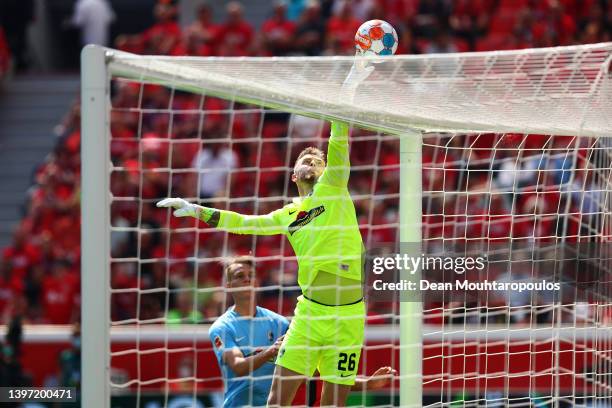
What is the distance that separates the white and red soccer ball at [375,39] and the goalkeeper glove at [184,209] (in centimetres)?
107

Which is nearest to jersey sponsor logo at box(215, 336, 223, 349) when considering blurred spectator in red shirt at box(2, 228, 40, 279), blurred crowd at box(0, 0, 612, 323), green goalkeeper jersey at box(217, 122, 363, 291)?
green goalkeeper jersey at box(217, 122, 363, 291)

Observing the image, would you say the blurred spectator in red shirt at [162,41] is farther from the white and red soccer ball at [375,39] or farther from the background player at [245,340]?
the white and red soccer ball at [375,39]

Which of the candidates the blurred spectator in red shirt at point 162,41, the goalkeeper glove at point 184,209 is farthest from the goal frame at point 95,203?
the blurred spectator in red shirt at point 162,41

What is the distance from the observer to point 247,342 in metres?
6.03

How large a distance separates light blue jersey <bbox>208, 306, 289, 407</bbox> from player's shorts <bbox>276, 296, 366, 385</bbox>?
26 cm

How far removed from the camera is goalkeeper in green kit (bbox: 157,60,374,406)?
223 inches

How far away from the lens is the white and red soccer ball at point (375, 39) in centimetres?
545

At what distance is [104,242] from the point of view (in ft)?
14.6

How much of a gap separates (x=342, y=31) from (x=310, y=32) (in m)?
0.35

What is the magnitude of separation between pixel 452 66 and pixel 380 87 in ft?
1.12

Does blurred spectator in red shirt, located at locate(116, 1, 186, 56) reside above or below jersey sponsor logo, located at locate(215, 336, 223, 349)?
above

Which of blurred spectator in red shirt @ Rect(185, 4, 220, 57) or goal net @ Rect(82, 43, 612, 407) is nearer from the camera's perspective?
goal net @ Rect(82, 43, 612, 407)

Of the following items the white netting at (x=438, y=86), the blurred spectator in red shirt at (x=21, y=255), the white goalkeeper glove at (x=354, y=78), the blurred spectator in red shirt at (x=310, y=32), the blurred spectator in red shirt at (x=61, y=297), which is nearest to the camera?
the white netting at (x=438, y=86)

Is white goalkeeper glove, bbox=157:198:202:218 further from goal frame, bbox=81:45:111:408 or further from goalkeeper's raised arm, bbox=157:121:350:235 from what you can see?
goal frame, bbox=81:45:111:408
